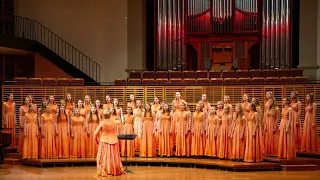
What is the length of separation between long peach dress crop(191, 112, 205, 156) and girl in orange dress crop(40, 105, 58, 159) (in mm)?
2837

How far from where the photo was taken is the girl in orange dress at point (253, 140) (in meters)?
11.9

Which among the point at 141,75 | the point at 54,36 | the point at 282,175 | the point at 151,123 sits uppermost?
the point at 54,36

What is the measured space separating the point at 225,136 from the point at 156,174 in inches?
73.3

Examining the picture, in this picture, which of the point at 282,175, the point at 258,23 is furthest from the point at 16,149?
the point at 258,23

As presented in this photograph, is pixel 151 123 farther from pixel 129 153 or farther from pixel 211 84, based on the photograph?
A: pixel 211 84

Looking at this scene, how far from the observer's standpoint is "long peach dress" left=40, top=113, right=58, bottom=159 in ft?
42.1

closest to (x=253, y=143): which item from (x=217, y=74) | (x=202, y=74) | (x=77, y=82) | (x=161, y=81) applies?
(x=161, y=81)

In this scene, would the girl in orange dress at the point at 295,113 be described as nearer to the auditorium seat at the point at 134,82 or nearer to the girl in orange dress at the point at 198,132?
the girl in orange dress at the point at 198,132

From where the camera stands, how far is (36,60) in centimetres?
1767

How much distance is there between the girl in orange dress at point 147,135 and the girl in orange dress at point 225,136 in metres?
1.48

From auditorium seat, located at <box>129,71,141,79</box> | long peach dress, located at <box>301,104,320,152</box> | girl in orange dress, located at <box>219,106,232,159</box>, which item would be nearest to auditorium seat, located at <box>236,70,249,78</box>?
auditorium seat, located at <box>129,71,141,79</box>

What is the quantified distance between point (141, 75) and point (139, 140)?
353cm

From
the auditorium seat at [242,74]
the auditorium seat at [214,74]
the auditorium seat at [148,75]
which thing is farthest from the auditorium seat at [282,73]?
the auditorium seat at [148,75]

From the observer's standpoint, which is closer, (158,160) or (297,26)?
(158,160)
